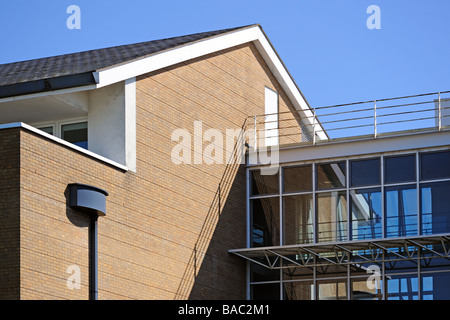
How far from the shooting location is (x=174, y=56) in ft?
72.1

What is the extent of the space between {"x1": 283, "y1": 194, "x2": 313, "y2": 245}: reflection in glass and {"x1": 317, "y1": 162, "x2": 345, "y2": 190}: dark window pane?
48 centimetres

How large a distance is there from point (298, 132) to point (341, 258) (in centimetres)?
581

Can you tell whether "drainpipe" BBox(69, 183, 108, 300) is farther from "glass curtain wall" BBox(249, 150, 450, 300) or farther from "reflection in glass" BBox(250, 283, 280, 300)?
"reflection in glass" BBox(250, 283, 280, 300)

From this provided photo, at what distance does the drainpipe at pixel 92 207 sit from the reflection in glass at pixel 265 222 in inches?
244

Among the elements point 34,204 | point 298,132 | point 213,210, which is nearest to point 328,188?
point 213,210

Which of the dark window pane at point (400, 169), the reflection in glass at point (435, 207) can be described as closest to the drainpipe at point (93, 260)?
the dark window pane at point (400, 169)

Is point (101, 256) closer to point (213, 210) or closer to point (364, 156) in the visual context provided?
point (213, 210)

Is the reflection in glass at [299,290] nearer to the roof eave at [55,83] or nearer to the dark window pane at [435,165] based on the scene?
the dark window pane at [435,165]

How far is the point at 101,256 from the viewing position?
18.6 metres

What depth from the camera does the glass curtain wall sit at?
72.2 feet

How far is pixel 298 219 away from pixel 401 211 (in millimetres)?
2680

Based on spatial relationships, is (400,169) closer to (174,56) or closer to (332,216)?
(332,216)

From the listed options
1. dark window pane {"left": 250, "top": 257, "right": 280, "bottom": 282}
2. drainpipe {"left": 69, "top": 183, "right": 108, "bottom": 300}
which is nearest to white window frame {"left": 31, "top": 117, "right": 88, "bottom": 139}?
Result: drainpipe {"left": 69, "top": 183, "right": 108, "bottom": 300}

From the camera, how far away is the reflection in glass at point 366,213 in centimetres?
2244
